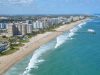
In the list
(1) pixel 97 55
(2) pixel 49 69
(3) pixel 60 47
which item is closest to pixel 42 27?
(3) pixel 60 47

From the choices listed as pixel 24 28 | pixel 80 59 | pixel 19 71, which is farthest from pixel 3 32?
pixel 19 71

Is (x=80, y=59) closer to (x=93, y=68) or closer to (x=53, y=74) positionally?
(x=93, y=68)

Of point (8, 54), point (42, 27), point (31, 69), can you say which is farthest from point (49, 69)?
point (42, 27)

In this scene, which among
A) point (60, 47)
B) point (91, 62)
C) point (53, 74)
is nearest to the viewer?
point (53, 74)

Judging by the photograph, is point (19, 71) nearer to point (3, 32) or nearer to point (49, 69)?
point (49, 69)

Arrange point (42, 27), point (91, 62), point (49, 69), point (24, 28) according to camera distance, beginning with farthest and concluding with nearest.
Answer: point (42, 27), point (24, 28), point (91, 62), point (49, 69)

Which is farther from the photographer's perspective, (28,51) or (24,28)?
(24,28)

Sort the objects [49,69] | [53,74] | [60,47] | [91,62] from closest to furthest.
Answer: [53,74]
[49,69]
[91,62]
[60,47]

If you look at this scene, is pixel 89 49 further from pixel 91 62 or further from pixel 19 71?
pixel 19 71

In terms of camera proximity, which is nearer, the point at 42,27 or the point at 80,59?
the point at 80,59
